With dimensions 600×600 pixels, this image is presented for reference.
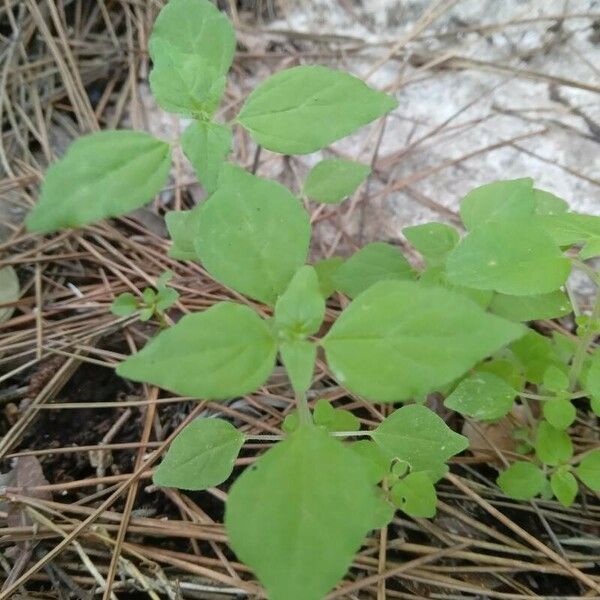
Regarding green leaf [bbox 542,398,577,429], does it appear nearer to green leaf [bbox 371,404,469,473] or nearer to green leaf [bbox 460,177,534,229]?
green leaf [bbox 371,404,469,473]

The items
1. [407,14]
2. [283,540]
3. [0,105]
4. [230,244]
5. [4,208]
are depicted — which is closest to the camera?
[283,540]

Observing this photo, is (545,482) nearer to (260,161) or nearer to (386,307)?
(386,307)

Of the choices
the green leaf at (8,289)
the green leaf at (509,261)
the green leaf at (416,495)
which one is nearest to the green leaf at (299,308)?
the green leaf at (509,261)

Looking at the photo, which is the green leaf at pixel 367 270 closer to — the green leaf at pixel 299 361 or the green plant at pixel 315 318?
the green plant at pixel 315 318

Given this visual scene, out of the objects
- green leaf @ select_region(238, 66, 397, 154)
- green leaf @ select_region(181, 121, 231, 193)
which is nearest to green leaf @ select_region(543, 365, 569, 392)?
green leaf @ select_region(238, 66, 397, 154)

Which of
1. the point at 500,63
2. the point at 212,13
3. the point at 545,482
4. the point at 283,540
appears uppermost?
the point at 212,13

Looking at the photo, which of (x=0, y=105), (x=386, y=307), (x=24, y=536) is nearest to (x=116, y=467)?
(x=24, y=536)

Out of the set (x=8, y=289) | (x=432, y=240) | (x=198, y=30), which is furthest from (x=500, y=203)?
(x=8, y=289)
